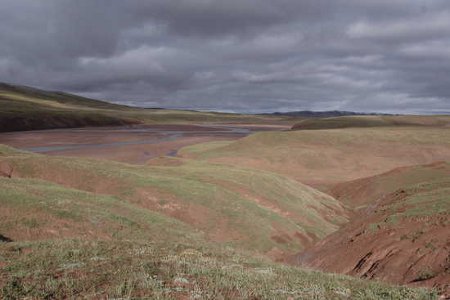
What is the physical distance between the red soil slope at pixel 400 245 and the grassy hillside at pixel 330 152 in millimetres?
44051

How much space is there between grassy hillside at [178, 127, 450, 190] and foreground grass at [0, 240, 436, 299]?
200 ft

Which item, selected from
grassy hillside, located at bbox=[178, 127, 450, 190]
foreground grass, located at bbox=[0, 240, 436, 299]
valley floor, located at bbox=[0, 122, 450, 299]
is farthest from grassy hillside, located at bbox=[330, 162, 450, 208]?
foreground grass, located at bbox=[0, 240, 436, 299]

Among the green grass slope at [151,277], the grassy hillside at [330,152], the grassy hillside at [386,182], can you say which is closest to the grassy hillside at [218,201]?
the grassy hillside at [386,182]

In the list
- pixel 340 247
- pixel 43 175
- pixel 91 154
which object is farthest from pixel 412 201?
pixel 91 154

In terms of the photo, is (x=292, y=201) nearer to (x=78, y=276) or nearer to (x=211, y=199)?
(x=211, y=199)

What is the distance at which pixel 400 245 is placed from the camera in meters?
19.4

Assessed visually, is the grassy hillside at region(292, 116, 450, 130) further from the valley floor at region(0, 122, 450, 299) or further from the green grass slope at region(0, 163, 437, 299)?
the green grass slope at region(0, 163, 437, 299)

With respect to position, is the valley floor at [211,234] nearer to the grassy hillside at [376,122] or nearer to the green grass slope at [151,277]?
the green grass slope at [151,277]

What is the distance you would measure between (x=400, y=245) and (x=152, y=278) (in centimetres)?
1383

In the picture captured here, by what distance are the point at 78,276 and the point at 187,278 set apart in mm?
2818

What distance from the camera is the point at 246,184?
148ft

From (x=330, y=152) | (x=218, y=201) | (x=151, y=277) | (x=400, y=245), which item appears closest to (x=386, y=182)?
(x=218, y=201)

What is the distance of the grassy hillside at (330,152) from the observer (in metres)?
84.4

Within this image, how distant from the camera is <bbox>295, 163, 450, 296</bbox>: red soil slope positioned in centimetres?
1632
